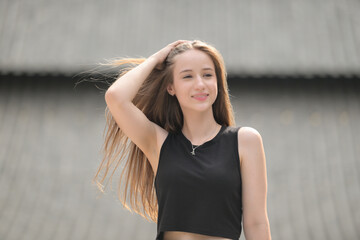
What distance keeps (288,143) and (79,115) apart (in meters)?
2.37

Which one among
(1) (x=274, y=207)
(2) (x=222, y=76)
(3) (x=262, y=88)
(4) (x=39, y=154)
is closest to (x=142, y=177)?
(2) (x=222, y=76)

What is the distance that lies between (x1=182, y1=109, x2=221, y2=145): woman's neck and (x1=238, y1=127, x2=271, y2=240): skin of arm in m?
0.22

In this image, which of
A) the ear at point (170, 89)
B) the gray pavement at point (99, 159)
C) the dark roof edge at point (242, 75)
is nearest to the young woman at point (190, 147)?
the ear at point (170, 89)

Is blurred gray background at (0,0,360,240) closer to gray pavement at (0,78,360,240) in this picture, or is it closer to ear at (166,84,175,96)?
gray pavement at (0,78,360,240)

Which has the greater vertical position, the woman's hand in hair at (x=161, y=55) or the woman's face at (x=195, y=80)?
the woman's hand in hair at (x=161, y=55)

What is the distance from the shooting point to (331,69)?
548 cm

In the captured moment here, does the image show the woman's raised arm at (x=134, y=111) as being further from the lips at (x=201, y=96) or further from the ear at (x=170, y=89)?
the lips at (x=201, y=96)

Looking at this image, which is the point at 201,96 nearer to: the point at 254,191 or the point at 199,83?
the point at 199,83

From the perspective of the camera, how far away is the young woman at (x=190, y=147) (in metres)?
2.08

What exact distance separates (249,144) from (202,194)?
0.34 m

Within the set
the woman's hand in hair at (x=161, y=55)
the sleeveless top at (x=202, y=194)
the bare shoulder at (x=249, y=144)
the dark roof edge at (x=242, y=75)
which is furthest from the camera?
the dark roof edge at (x=242, y=75)

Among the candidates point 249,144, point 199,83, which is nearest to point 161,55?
point 199,83

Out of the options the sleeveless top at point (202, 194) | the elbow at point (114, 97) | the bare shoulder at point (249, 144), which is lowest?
the sleeveless top at point (202, 194)

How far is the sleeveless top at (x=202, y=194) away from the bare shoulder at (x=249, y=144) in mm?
29
